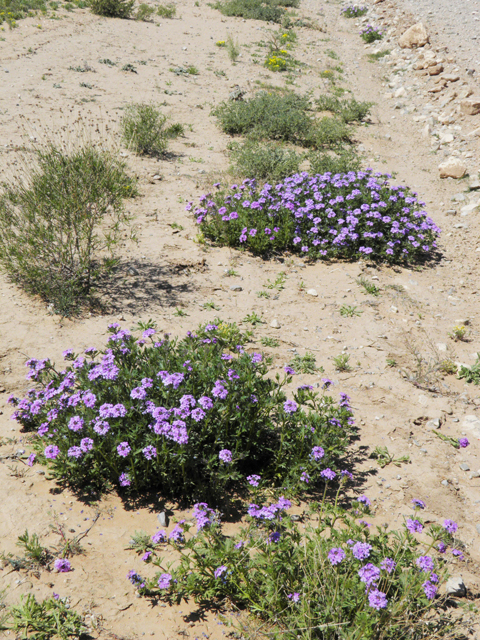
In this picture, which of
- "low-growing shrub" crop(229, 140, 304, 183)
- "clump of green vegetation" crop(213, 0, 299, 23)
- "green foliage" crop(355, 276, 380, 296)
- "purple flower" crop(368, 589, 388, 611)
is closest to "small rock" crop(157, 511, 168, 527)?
"purple flower" crop(368, 589, 388, 611)

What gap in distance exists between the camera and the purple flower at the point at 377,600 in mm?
2169

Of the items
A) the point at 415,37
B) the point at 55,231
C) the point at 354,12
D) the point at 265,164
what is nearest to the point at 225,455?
the point at 55,231

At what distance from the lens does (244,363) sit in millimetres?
3641

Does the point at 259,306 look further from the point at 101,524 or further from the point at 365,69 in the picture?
the point at 365,69

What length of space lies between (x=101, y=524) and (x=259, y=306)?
10.3 feet

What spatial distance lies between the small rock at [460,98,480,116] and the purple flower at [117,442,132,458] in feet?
34.6

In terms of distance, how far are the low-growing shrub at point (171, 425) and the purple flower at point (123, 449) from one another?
0.02m

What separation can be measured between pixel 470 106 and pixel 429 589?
10.6 metres

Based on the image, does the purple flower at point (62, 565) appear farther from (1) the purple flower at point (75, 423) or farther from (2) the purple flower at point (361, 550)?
(2) the purple flower at point (361, 550)

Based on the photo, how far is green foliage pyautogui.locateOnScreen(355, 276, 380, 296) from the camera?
5.92m

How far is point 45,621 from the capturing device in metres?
2.47

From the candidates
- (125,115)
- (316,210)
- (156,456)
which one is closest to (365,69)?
(125,115)

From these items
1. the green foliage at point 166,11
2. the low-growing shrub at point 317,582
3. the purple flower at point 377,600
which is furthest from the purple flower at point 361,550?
the green foliage at point 166,11

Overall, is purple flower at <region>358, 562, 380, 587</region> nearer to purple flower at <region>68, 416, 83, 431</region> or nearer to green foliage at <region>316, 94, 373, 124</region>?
purple flower at <region>68, 416, 83, 431</region>
